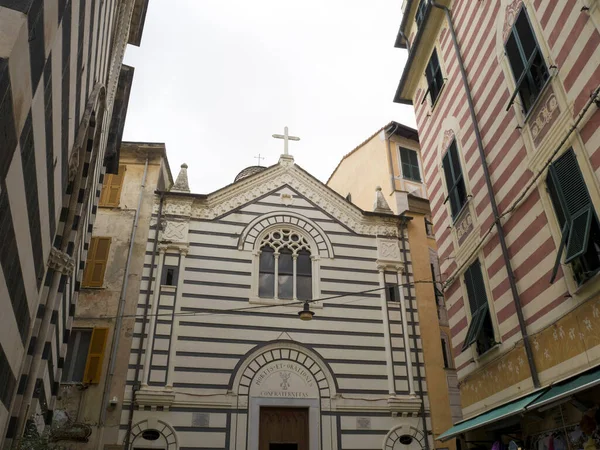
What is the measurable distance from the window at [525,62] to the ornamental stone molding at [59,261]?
8.00m

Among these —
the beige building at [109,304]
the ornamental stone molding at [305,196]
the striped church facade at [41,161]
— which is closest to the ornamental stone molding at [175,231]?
the beige building at [109,304]

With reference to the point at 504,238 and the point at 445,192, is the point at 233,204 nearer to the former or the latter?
the point at 445,192

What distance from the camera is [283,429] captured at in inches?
565

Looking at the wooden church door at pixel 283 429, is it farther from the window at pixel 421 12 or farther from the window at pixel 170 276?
the window at pixel 421 12

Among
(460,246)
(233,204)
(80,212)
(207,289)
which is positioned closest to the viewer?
(80,212)

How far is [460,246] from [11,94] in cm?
Answer: 978

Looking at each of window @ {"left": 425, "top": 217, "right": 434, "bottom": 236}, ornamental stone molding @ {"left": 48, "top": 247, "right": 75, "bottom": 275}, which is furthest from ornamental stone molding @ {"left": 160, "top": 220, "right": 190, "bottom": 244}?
window @ {"left": 425, "top": 217, "right": 434, "bottom": 236}

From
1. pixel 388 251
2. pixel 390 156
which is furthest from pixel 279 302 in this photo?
pixel 390 156

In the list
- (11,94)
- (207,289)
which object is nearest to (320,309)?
(207,289)

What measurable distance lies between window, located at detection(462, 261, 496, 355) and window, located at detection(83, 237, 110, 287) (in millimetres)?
10002

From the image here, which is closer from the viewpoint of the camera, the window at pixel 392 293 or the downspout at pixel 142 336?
the downspout at pixel 142 336

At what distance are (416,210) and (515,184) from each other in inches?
374

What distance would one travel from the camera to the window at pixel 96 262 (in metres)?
15.0

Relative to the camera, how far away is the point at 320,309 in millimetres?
16016
